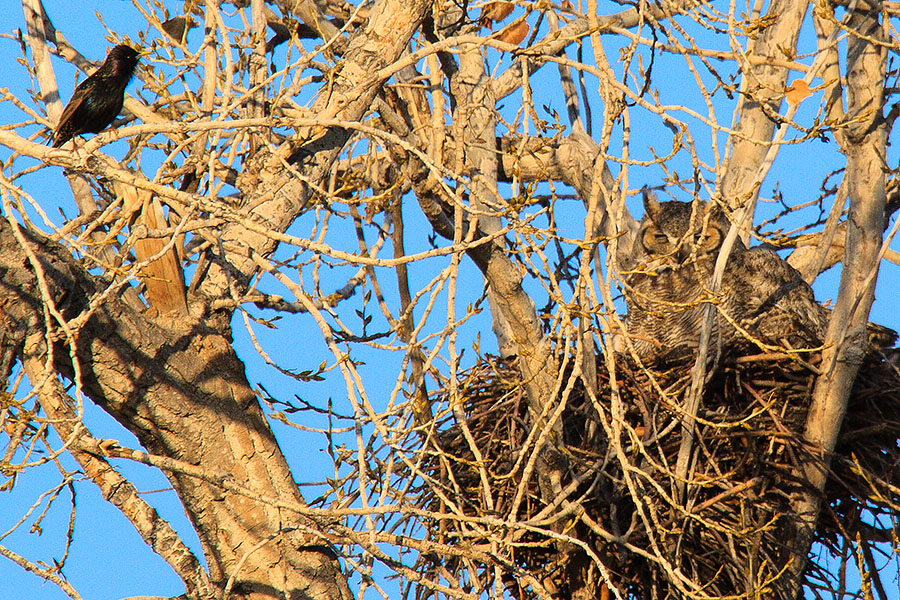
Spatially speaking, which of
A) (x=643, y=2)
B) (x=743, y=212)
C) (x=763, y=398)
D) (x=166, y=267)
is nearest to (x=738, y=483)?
(x=763, y=398)

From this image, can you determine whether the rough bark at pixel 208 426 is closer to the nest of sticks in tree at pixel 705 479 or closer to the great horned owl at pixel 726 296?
the nest of sticks in tree at pixel 705 479

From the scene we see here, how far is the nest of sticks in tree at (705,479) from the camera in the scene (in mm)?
3729

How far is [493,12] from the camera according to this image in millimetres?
4547

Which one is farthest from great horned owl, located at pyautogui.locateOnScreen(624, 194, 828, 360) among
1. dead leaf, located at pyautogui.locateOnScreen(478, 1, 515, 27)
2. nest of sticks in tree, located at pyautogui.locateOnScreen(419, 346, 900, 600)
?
dead leaf, located at pyautogui.locateOnScreen(478, 1, 515, 27)

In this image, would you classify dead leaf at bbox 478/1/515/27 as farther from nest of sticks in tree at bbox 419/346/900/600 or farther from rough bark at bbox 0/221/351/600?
rough bark at bbox 0/221/351/600

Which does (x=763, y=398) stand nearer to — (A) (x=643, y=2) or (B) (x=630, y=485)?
(B) (x=630, y=485)

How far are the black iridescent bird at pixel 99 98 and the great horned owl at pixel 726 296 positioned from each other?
2.56 metres

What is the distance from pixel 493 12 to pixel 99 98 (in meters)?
2.11

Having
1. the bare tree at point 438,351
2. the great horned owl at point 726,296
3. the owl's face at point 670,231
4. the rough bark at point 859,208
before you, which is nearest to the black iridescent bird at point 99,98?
the bare tree at point 438,351

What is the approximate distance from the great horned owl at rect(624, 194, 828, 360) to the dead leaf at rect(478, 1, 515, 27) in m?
1.42

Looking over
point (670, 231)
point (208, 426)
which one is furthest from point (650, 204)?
point (208, 426)

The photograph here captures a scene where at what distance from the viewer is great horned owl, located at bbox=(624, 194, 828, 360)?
4.61 metres

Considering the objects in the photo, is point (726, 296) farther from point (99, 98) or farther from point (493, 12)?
point (99, 98)

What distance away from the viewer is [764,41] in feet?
17.3
